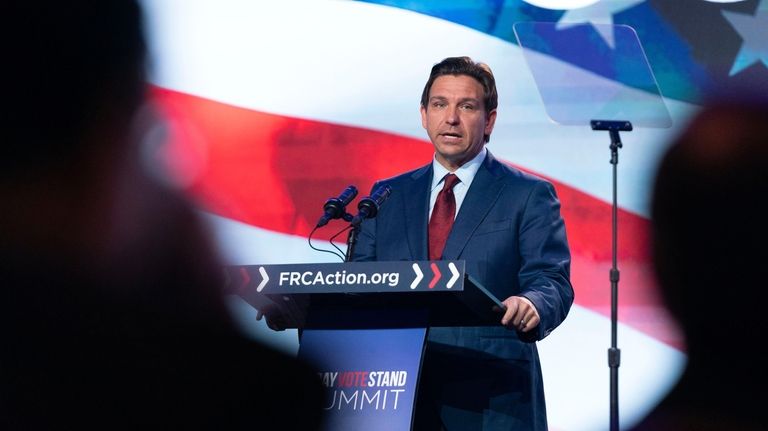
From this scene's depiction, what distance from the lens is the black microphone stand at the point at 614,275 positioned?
386cm

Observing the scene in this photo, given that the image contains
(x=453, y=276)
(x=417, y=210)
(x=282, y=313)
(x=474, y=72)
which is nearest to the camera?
(x=453, y=276)

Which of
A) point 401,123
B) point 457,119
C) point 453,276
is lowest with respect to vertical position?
point 453,276

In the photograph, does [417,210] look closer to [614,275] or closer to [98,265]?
[614,275]

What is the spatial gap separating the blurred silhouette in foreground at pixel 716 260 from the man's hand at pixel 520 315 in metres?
1.86

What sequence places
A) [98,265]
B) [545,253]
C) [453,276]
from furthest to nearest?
1. [98,265]
2. [545,253]
3. [453,276]

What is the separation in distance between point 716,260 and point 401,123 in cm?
146

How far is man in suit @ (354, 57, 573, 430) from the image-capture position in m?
2.43

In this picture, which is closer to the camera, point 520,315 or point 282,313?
point 520,315

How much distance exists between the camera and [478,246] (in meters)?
2.69

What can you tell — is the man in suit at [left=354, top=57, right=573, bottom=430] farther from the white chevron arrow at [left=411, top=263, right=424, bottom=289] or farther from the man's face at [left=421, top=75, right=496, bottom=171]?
the white chevron arrow at [left=411, top=263, right=424, bottom=289]

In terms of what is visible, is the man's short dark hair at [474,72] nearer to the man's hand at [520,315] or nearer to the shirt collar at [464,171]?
the shirt collar at [464,171]

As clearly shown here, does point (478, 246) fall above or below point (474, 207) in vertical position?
below

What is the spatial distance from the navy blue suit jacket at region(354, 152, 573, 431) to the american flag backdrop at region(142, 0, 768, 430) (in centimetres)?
134

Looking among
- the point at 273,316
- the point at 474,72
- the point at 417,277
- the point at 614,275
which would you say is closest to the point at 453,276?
the point at 417,277
